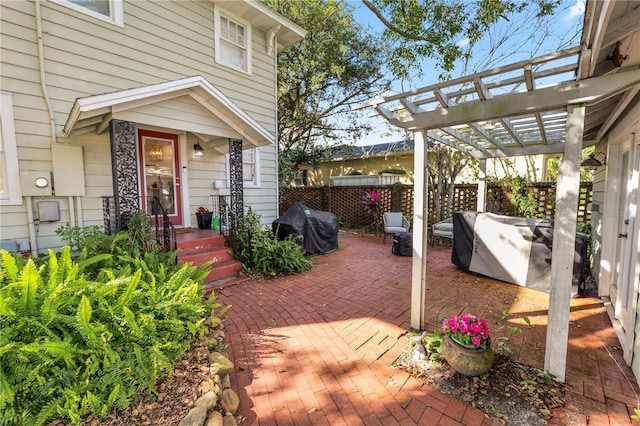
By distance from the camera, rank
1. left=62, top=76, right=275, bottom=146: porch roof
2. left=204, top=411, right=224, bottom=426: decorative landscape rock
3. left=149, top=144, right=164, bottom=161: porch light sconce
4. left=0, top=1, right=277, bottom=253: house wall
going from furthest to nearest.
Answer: left=149, top=144, right=164, bottom=161: porch light sconce, left=0, top=1, right=277, bottom=253: house wall, left=62, top=76, right=275, bottom=146: porch roof, left=204, top=411, right=224, bottom=426: decorative landscape rock

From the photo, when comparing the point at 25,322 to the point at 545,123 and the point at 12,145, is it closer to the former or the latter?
the point at 12,145

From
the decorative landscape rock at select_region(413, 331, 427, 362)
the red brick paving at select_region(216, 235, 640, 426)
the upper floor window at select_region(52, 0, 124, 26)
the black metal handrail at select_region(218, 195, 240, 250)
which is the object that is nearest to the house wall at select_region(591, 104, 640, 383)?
the red brick paving at select_region(216, 235, 640, 426)

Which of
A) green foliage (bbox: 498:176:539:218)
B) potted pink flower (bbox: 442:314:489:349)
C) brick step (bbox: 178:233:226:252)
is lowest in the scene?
potted pink flower (bbox: 442:314:489:349)

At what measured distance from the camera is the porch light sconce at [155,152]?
5859 mm

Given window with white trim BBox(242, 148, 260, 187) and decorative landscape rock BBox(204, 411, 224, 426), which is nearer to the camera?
decorative landscape rock BBox(204, 411, 224, 426)

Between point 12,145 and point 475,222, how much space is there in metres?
7.58

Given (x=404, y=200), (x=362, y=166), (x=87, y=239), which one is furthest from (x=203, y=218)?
(x=362, y=166)

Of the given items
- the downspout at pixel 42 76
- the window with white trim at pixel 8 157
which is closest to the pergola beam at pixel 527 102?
the downspout at pixel 42 76

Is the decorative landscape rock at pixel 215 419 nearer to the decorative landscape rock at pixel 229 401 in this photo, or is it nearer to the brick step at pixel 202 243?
the decorative landscape rock at pixel 229 401

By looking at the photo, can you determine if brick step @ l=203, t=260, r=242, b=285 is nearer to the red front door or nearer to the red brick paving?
the red brick paving

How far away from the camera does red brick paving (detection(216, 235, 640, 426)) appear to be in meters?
2.12

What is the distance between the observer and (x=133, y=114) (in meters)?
4.23

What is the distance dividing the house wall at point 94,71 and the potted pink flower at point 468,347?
497 centimetres

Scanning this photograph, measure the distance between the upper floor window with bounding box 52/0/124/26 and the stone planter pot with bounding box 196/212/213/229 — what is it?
3.76m
